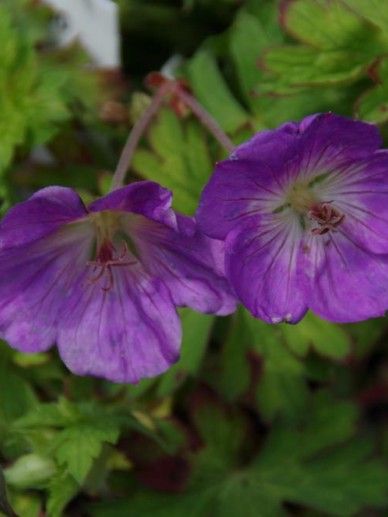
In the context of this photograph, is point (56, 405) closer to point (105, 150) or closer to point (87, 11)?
point (105, 150)

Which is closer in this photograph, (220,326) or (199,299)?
(199,299)

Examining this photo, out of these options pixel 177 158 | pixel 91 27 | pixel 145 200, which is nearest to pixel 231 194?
pixel 145 200

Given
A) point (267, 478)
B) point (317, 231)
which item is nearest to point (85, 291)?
point (317, 231)

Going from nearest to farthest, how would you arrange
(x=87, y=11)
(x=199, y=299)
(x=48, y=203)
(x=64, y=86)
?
(x=48, y=203)
(x=199, y=299)
(x=64, y=86)
(x=87, y=11)

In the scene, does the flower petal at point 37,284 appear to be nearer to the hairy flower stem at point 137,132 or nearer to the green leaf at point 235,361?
the hairy flower stem at point 137,132

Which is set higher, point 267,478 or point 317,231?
point 317,231

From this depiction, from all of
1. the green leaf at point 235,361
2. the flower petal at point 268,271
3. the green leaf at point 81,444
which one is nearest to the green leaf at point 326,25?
the flower petal at point 268,271

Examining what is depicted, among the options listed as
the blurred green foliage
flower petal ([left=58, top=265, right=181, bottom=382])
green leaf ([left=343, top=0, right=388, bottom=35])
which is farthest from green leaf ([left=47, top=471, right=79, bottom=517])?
green leaf ([left=343, top=0, right=388, bottom=35])
